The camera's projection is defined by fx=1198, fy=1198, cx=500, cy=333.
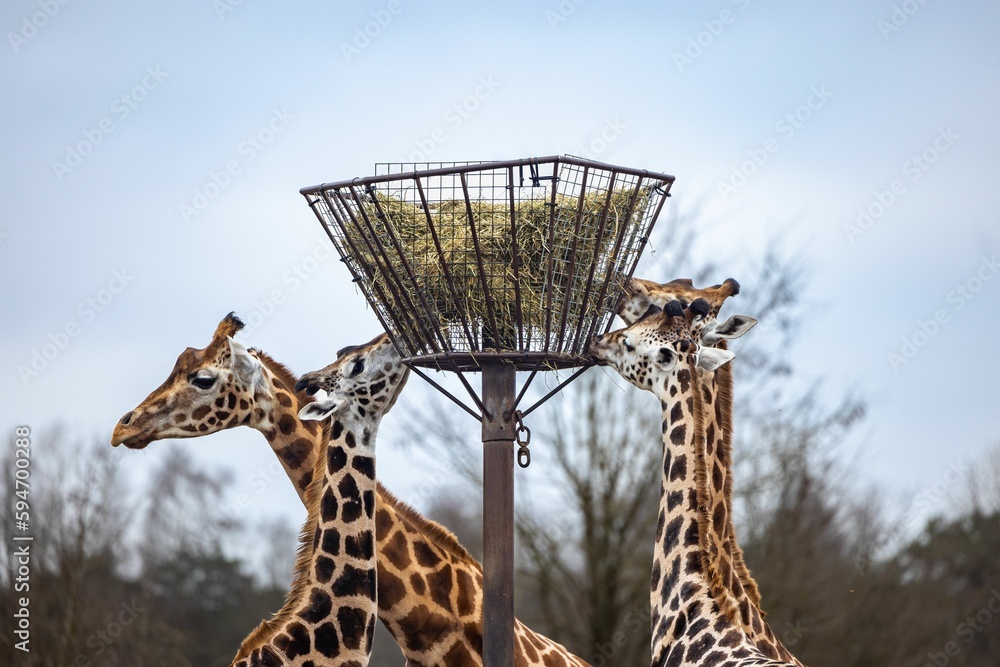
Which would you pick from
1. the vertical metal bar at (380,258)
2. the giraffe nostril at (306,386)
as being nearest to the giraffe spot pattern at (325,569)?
the giraffe nostril at (306,386)

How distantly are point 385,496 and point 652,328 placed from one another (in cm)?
196

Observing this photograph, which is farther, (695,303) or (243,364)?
(243,364)

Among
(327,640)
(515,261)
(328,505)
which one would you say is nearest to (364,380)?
(328,505)

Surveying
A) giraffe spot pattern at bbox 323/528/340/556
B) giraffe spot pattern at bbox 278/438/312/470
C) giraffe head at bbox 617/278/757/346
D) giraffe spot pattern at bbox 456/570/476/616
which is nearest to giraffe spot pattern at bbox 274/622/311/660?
giraffe spot pattern at bbox 323/528/340/556

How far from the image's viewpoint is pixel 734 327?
21.7 ft

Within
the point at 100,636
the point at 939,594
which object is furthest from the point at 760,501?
the point at 100,636

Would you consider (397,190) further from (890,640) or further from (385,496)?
(890,640)

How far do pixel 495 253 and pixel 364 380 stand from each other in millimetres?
1396

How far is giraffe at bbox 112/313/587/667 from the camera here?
6.74 metres

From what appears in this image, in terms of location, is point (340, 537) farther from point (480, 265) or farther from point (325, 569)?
point (480, 265)

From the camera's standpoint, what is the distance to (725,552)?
639 centimetres

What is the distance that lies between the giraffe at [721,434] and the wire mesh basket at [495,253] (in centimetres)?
90

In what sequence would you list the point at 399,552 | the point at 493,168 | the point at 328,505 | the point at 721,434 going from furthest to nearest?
the point at 399,552
the point at 721,434
the point at 328,505
the point at 493,168

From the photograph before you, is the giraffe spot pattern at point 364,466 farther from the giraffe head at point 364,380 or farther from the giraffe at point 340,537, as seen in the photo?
the giraffe head at point 364,380
